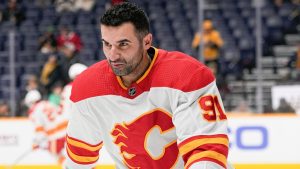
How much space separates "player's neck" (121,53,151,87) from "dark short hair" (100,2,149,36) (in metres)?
0.12

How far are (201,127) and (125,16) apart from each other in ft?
1.27

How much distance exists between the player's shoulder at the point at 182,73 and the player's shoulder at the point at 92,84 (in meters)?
0.17

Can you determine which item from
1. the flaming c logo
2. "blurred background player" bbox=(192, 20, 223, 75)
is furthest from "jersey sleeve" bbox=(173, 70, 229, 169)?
"blurred background player" bbox=(192, 20, 223, 75)

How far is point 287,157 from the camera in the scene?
6418 mm

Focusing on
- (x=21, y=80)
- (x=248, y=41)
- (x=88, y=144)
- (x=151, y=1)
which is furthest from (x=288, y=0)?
(x=88, y=144)

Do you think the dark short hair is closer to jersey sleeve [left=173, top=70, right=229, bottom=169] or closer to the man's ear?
the man's ear

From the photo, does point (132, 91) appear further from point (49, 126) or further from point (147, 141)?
point (49, 126)

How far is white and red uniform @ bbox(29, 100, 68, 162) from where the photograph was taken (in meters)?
7.68

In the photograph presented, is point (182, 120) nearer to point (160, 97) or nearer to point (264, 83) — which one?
point (160, 97)

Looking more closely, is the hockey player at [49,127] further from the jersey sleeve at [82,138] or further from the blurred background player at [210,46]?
the jersey sleeve at [82,138]

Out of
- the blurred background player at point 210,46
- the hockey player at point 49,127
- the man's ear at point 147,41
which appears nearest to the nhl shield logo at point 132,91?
the man's ear at point 147,41

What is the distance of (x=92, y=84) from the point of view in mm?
2328

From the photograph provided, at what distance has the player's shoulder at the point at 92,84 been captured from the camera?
232cm

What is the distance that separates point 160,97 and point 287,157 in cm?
437
